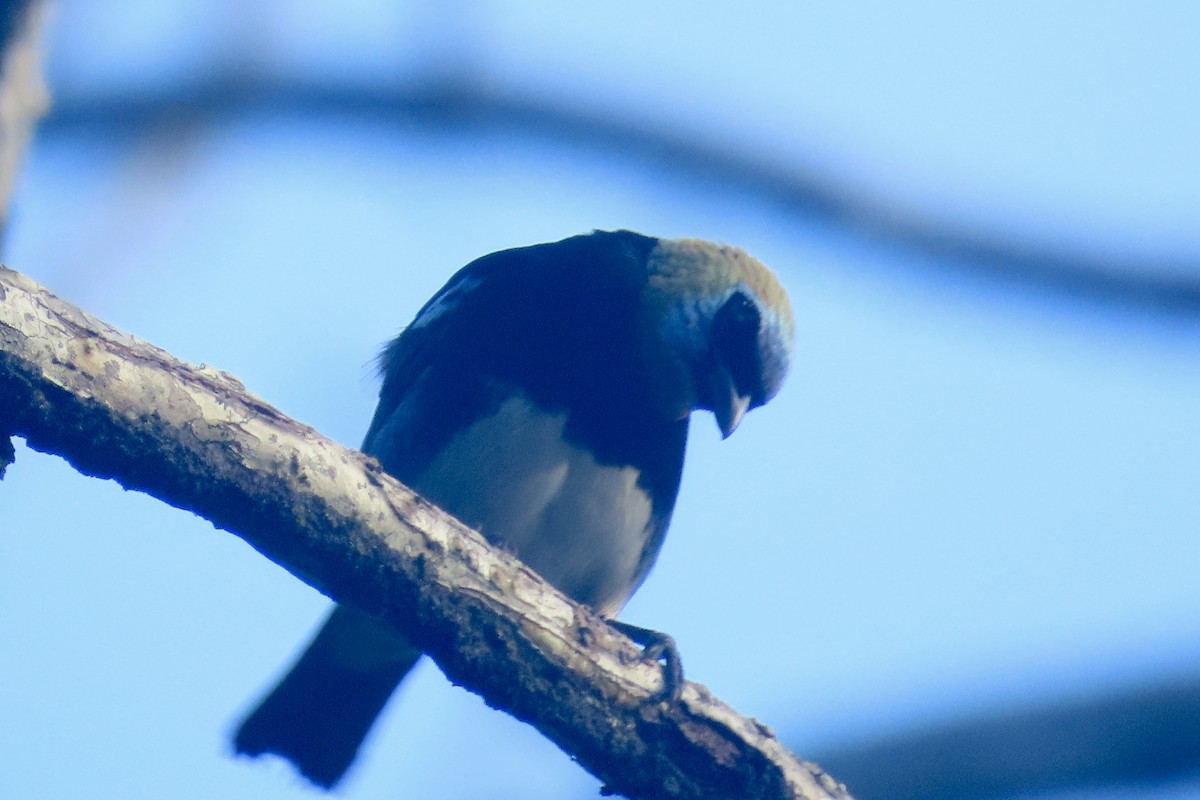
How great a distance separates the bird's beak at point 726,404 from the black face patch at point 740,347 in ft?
0.22

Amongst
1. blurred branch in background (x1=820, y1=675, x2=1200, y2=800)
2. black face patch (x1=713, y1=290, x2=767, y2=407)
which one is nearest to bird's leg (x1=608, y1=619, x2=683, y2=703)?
blurred branch in background (x1=820, y1=675, x2=1200, y2=800)

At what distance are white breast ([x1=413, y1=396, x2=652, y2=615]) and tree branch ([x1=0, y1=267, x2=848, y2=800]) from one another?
1.43 meters

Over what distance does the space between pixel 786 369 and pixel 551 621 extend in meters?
2.87

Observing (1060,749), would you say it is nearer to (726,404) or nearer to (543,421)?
(543,421)

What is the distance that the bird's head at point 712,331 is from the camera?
582 cm

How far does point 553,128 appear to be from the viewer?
3.81 metres

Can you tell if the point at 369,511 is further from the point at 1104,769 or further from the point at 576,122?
the point at 1104,769

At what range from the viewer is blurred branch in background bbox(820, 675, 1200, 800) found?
2820mm

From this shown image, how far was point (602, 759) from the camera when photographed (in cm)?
379

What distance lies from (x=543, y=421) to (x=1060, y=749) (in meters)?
2.68

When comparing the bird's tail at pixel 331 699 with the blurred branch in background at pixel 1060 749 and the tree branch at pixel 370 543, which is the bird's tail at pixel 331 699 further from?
the blurred branch in background at pixel 1060 749

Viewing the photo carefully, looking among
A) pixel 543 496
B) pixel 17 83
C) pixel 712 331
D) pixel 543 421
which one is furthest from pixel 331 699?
pixel 17 83

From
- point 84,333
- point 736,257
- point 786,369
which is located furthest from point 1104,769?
point 736,257

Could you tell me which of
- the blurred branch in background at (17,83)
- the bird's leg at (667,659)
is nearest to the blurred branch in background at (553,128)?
the blurred branch in background at (17,83)
